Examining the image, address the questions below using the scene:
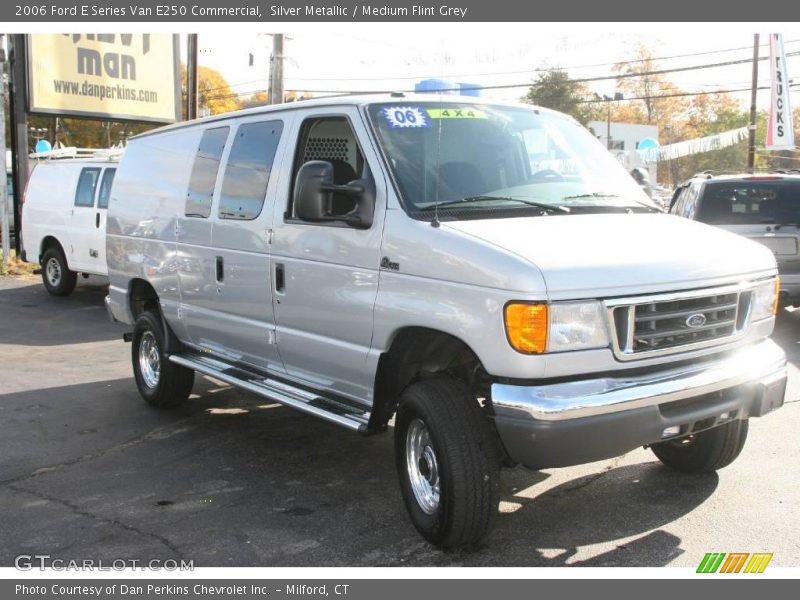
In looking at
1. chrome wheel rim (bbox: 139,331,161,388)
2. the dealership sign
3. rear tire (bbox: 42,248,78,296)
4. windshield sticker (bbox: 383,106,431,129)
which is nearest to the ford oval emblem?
windshield sticker (bbox: 383,106,431,129)

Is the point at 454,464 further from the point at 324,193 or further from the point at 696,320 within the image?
the point at 324,193

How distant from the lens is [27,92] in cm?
1802

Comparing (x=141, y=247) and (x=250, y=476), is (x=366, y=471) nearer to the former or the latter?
(x=250, y=476)

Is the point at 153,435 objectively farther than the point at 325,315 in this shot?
Yes

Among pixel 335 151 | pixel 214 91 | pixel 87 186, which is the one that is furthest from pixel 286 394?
pixel 214 91

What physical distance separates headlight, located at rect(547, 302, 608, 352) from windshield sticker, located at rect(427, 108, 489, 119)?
1.70m

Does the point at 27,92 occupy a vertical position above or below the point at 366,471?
above

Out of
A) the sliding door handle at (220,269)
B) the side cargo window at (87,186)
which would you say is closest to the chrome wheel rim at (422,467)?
the sliding door handle at (220,269)

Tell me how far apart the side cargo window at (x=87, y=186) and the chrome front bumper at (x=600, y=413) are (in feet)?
37.1

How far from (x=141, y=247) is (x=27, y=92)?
12774 mm

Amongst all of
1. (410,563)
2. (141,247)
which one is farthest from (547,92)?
(410,563)

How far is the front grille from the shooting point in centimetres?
389

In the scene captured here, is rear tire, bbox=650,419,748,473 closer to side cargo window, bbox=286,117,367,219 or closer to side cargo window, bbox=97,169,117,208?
side cargo window, bbox=286,117,367,219

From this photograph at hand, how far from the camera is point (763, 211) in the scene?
1005cm
